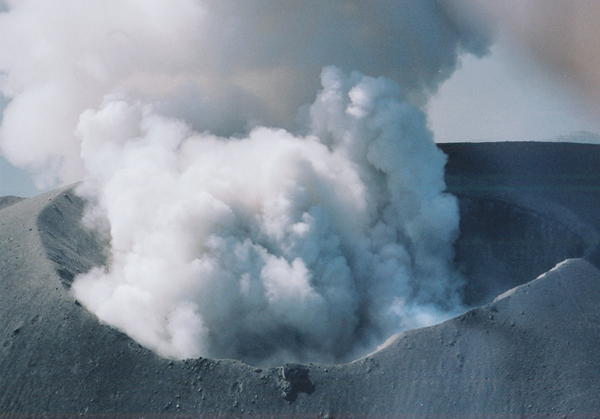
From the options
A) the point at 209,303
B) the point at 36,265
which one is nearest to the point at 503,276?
the point at 209,303

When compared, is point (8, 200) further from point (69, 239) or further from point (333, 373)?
point (333, 373)

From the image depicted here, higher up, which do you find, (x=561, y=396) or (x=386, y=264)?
(x=386, y=264)

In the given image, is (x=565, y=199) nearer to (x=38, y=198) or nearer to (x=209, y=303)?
(x=209, y=303)

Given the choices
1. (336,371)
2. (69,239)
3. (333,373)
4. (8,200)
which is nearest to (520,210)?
(336,371)

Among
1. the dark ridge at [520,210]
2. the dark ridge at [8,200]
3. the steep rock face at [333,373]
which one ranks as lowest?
the steep rock face at [333,373]

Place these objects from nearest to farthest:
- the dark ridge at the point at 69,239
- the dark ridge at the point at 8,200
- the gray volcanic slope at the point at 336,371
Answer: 1. the gray volcanic slope at the point at 336,371
2. the dark ridge at the point at 69,239
3. the dark ridge at the point at 8,200

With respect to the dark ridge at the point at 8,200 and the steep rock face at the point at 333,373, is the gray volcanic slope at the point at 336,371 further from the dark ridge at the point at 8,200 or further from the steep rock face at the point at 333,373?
the dark ridge at the point at 8,200

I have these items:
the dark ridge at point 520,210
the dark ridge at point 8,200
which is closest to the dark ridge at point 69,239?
the dark ridge at point 8,200

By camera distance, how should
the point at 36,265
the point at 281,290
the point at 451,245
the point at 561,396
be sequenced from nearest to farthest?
the point at 561,396 → the point at 36,265 → the point at 281,290 → the point at 451,245
